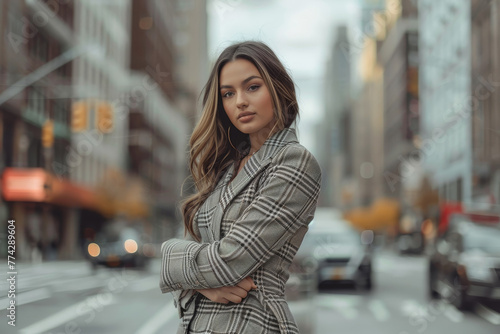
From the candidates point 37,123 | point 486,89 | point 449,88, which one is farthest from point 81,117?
point 37,123

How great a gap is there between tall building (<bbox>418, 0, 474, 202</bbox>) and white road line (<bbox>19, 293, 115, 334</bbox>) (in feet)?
22.6

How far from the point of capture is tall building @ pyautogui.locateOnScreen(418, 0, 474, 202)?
1641cm

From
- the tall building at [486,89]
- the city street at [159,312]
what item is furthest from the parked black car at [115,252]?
the tall building at [486,89]

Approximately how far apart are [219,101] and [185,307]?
586mm

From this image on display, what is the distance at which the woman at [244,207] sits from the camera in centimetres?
183

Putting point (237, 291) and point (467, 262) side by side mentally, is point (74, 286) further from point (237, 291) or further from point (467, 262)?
point (237, 291)

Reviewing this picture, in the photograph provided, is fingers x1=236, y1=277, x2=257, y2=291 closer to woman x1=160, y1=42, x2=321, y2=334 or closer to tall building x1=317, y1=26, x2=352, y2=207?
woman x1=160, y1=42, x2=321, y2=334

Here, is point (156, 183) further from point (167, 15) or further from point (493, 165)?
point (493, 165)

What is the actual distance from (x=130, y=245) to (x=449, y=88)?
10093 mm

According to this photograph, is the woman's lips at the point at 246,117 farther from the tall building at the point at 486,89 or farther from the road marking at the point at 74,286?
the tall building at the point at 486,89

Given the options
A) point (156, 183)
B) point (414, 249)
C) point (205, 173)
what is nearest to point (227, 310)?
point (205, 173)

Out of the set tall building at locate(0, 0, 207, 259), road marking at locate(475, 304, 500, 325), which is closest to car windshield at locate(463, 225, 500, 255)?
road marking at locate(475, 304, 500, 325)

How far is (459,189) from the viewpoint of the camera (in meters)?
31.4

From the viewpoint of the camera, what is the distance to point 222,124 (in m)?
2.15
